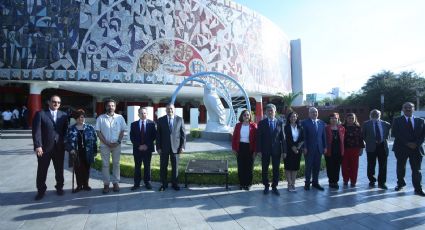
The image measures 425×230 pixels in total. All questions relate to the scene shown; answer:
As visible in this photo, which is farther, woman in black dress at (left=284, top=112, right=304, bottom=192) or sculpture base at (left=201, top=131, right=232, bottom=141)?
sculpture base at (left=201, top=131, right=232, bottom=141)

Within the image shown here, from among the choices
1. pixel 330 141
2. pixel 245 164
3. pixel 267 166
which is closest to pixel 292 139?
pixel 267 166

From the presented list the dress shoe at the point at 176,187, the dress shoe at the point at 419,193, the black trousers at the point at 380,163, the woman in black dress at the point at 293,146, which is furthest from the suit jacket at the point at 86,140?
the dress shoe at the point at 419,193

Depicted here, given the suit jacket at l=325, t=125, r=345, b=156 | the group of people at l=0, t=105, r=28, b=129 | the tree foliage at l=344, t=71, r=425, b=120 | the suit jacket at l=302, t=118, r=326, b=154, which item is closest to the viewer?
the suit jacket at l=302, t=118, r=326, b=154

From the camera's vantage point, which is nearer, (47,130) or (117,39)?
(47,130)

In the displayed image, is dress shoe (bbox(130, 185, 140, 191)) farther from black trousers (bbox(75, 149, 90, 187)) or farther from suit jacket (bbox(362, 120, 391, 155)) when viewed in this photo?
suit jacket (bbox(362, 120, 391, 155))

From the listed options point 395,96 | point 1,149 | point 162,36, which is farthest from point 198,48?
point 395,96

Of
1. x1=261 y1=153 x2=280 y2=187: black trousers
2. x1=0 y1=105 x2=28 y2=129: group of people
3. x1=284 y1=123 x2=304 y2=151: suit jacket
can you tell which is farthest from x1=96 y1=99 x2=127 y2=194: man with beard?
x1=0 y1=105 x2=28 y2=129: group of people

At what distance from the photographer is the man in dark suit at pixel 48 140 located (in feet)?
16.6

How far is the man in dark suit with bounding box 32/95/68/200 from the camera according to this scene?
5.05 m

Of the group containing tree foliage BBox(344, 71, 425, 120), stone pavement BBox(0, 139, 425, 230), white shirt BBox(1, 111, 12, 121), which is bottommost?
stone pavement BBox(0, 139, 425, 230)

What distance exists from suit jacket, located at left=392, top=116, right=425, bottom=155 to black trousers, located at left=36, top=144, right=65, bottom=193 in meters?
6.47

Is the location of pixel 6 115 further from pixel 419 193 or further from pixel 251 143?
pixel 419 193

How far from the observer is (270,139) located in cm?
555

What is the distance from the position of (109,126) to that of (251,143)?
2.72 metres
